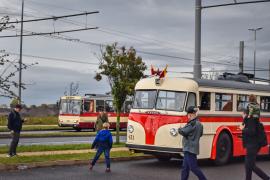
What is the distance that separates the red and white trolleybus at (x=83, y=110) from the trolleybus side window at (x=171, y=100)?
25189mm

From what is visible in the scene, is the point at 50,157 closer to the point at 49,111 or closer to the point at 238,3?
the point at 238,3

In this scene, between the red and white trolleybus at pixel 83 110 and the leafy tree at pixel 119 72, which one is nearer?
the leafy tree at pixel 119 72

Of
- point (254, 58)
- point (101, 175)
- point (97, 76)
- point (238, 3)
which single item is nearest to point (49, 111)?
point (254, 58)

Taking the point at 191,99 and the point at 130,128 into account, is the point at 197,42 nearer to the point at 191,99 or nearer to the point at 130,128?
the point at 191,99

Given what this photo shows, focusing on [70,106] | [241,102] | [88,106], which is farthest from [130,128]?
[70,106]

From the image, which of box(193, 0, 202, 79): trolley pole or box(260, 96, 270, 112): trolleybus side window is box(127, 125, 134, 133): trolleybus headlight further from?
box(260, 96, 270, 112): trolleybus side window

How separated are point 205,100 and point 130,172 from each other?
369 cm

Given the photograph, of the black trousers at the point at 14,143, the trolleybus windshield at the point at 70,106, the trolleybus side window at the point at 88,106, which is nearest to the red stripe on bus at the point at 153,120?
the black trousers at the point at 14,143

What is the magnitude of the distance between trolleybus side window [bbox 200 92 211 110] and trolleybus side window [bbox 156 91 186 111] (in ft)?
2.58

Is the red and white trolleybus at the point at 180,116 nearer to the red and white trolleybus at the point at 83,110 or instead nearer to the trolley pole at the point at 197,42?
the trolley pole at the point at 197,42

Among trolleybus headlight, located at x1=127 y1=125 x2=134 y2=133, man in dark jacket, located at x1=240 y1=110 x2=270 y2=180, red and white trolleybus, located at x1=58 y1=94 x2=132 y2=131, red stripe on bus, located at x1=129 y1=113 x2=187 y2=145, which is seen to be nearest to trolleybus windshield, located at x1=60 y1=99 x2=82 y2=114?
red and white trolleybus, located at x1=58 y1=94 x2=132 y2=131

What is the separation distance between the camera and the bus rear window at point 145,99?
697 inches

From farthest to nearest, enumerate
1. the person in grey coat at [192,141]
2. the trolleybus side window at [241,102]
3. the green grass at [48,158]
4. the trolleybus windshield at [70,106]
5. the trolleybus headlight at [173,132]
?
1. the trolleybus windshield at [70,106]
2. the trolleybus side window at [241,102]
3. the trolleybus headlight at [173,132]
4. the green grass at [48,158]
5. the person in grey coat at [192,141]

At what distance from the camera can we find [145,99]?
708 inches
